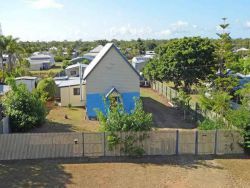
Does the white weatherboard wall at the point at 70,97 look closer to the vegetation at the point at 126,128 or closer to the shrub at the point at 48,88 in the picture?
the shrub at the point at 48,88

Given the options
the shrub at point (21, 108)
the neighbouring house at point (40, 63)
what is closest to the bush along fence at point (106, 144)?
the shrub at point (21, 108)

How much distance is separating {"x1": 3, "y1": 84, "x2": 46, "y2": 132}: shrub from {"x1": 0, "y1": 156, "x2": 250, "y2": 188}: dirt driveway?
20.1ft

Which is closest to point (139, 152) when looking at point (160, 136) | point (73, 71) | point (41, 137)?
point (160, 136)

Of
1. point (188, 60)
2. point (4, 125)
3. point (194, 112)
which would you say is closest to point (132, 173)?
point (4, 125)

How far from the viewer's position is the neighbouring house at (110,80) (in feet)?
103

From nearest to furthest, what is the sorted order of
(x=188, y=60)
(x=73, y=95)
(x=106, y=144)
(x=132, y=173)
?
(x=132, y=173) < (x=106, y=144) < (x=73, y=95) < (x=188, y=60)

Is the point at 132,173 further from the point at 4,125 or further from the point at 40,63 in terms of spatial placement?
the point at 40,63

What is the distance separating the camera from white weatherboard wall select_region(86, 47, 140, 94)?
3150 cm

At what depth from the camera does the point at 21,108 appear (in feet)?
84.0

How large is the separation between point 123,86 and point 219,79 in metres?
12.4

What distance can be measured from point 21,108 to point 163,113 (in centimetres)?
1517

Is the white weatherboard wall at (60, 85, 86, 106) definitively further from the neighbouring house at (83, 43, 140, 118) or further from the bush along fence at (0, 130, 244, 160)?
the bush along fence at (0, 130, 244, 160)

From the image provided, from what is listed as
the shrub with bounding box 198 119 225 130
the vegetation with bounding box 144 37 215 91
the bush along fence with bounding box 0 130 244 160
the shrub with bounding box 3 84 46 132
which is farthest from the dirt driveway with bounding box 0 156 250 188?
the vegetation with bounding box 144 37 215 91

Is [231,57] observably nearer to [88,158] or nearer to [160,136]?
[160,136]
